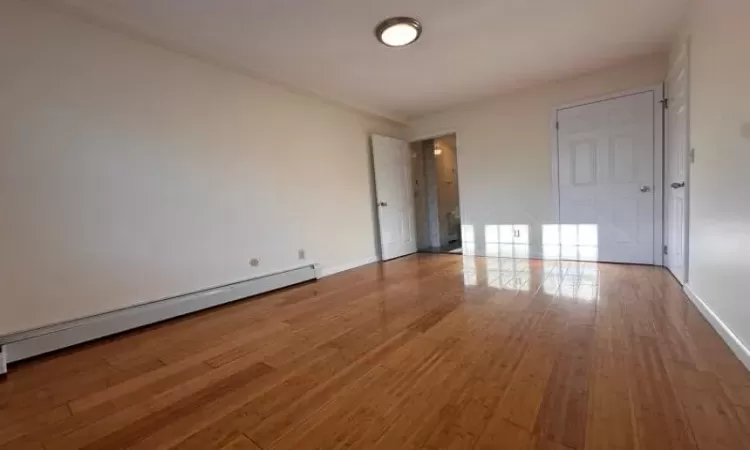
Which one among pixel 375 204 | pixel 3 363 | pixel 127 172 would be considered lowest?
pixel 3 363

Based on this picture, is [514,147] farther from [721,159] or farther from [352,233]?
[721,159]

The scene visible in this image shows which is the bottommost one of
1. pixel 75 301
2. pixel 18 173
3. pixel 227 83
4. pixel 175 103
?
pixel 75 301

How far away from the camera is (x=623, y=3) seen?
8.29 ft

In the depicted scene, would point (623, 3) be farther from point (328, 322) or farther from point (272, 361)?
point (272, 361)

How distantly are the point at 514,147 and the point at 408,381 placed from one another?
3.94 meters

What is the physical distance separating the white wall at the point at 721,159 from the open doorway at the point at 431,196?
361 cm

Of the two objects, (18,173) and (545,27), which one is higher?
(545,27)

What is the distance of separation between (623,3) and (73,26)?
13.4 ft

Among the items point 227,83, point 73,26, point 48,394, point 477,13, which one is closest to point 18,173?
point 73,26

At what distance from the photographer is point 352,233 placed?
470cm

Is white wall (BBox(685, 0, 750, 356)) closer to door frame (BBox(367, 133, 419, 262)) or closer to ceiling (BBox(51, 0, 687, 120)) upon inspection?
ceiling (BBox(51, 0, 687, 120))

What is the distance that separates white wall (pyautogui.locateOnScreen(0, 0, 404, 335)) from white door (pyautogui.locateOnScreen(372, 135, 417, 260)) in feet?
4.88

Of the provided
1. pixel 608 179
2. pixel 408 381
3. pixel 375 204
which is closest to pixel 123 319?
pixel 408 381

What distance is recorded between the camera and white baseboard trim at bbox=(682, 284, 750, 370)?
1.58 m
